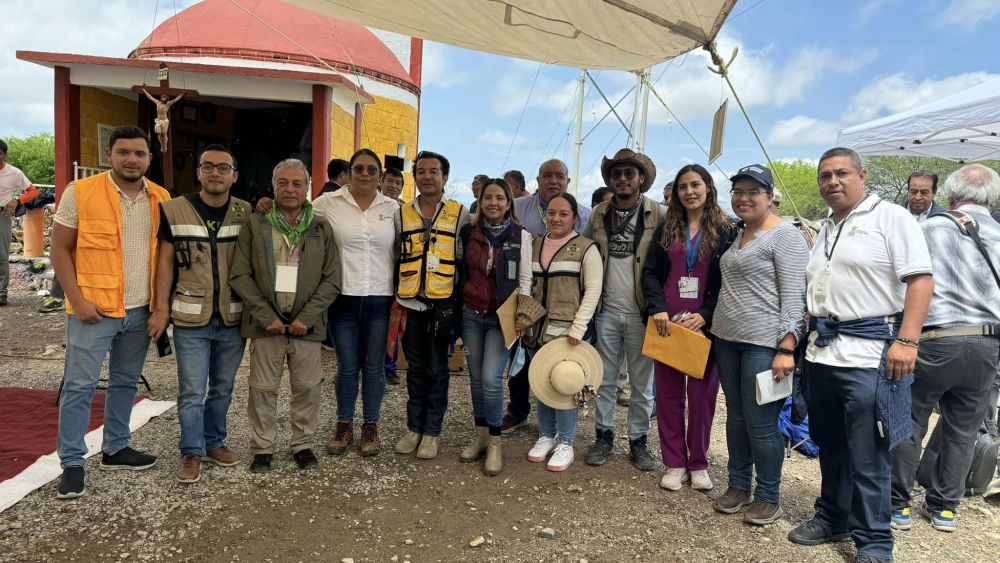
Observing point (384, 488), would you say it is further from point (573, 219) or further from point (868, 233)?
point (868, 233)

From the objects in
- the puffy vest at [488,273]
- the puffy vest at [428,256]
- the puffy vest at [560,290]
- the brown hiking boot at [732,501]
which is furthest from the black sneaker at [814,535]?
the puffy vest at [428,256]

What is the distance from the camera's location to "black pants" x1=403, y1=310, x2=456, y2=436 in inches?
156

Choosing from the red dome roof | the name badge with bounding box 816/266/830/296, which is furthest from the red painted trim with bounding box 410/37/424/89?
the name badge with bounding box 816/266/830/296

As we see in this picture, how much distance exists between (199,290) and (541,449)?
2.39 m

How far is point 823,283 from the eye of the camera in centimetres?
304

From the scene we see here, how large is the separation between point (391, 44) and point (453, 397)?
43.3 ft

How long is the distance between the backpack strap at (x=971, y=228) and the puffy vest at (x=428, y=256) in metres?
2.88

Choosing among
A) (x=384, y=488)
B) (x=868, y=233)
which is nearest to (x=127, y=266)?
(x=384, y=488)

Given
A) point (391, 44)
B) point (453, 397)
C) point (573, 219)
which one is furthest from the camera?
point (391, 44)

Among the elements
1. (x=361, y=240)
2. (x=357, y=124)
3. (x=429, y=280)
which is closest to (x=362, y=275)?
(x=361, y=240)

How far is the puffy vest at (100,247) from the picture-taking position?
325cm

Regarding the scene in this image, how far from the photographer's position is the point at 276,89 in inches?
367

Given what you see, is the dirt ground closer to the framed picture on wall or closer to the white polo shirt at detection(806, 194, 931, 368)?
the white polo shirt at detection(806, 194, 931, 368)

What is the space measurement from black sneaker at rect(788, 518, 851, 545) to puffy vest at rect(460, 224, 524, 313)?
2066 millimetres
